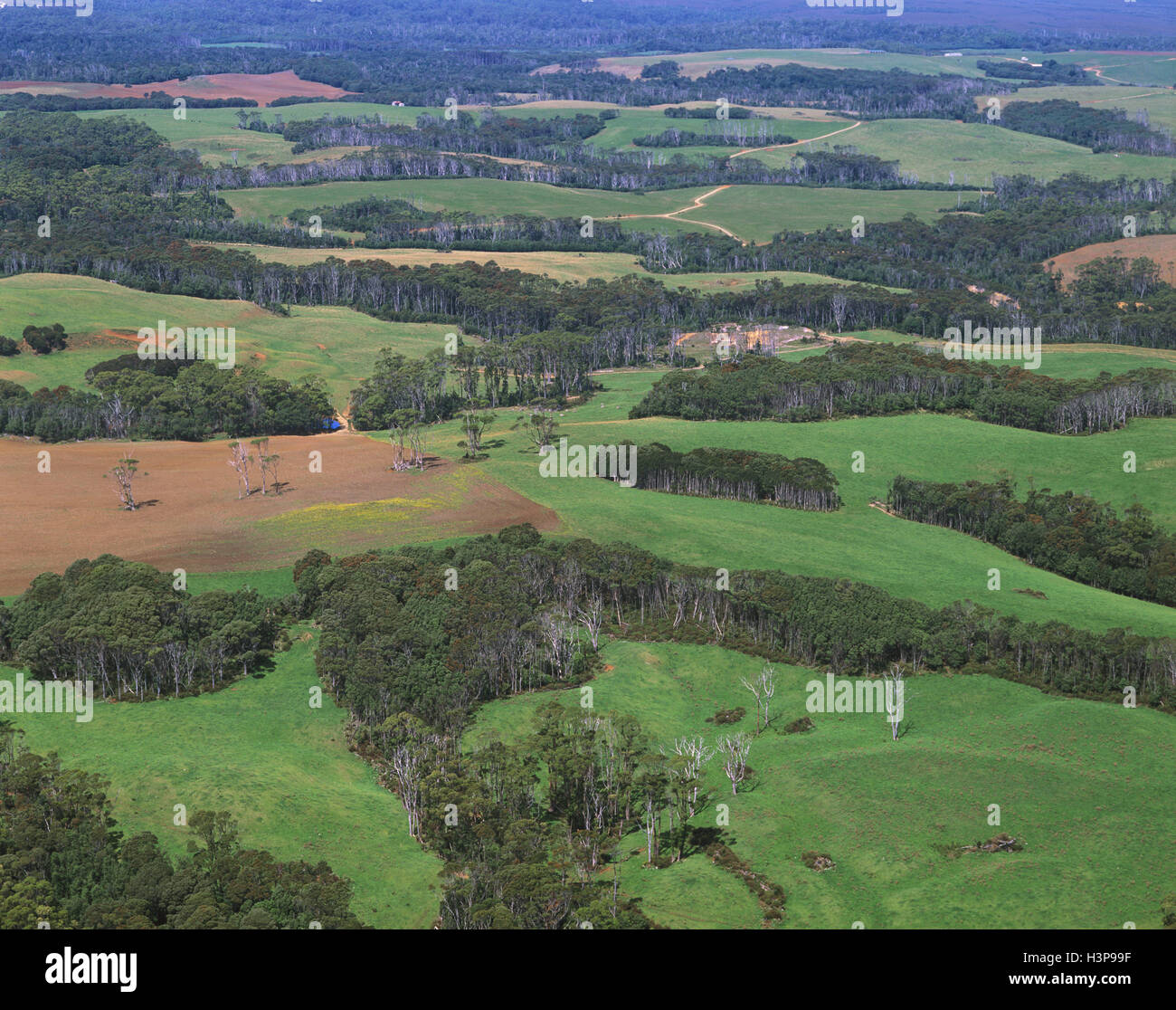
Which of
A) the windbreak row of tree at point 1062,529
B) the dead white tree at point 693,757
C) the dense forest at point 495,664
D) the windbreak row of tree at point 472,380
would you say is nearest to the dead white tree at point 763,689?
the dense forest at point 495,664

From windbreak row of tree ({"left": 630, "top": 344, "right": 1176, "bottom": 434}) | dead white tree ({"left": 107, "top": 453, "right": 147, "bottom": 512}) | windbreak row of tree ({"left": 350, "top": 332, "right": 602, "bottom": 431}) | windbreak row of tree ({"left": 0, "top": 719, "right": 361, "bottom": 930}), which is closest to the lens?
windbreak row of tree ({"left": 0, "top": 719, "right": 361, "bottom": 930})

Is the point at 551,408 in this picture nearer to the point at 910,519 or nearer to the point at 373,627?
the point at 910,519

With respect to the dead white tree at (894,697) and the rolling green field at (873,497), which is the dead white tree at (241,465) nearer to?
the rolling green field at (873,497)

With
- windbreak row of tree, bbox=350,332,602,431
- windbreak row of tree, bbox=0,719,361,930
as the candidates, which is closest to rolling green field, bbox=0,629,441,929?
windbreak row of tree, bbox=0,719,361,930

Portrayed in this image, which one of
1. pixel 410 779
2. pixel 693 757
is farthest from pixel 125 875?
pixel 693 757

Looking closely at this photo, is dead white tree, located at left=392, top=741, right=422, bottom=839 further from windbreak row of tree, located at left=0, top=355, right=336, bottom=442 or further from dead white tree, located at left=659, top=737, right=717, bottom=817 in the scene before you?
windbreak row of tree, located at left=0, top=355, right=336, bottom=442

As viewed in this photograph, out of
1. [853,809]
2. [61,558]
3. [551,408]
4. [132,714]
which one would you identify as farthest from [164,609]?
[551,408]
